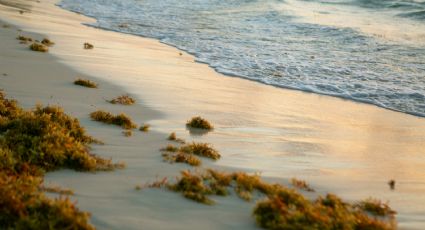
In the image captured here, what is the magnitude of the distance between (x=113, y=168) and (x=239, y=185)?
1154 mm

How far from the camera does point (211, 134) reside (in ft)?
22.0

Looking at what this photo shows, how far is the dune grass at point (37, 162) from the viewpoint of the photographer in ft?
11.5

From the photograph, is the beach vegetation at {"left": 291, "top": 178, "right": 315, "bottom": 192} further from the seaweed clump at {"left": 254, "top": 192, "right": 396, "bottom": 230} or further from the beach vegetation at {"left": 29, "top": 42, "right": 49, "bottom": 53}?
the beach vegetation at {"left": 29, "top": 42, "right": 49, "bottom": 53}

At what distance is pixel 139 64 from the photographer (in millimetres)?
11539

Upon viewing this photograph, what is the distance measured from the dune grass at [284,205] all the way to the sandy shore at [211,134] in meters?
0.13

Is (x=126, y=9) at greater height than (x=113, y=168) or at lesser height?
greater

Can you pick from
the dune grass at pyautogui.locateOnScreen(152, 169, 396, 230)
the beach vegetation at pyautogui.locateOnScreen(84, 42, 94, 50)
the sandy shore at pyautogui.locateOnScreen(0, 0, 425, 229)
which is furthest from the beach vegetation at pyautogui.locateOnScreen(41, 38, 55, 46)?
the dune grass at pyautogui.locateOnScreen(152, 169, 396, 230)

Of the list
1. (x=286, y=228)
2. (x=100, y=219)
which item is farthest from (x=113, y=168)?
(x=286, y=228)

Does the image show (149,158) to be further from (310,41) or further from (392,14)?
(392,14)

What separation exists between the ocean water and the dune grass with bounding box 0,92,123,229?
6161 millimetres

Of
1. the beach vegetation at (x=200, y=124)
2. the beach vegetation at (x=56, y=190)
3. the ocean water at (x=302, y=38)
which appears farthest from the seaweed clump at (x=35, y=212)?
the ocean water at (x=302, y=38)

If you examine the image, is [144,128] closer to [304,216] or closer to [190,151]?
[190,151]

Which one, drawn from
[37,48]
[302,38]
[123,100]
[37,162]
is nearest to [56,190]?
[37,162]

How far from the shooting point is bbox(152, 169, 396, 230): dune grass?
13.0 ft
